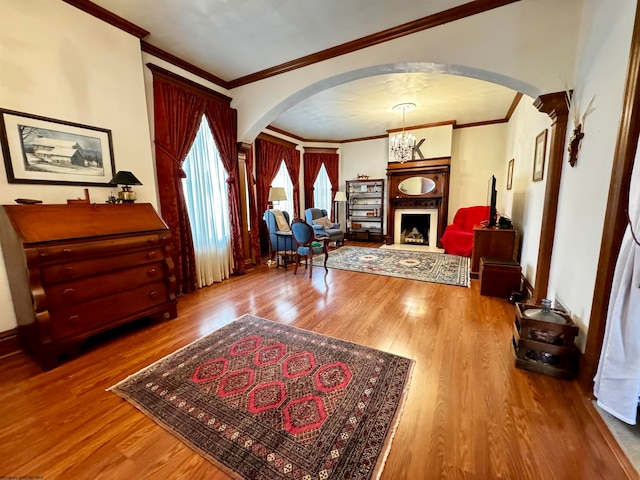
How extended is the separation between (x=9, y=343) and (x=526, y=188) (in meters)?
A: 5.79

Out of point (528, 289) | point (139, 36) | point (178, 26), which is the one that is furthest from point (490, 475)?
point (139, 36)

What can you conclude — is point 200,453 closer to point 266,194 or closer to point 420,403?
point 420,403

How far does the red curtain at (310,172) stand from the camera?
23.2 ft

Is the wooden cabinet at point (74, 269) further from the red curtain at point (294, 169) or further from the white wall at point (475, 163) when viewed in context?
the white wall at point (475, 163)

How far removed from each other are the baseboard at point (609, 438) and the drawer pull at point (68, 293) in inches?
133

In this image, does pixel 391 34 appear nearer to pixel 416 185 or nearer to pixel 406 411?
pixel 406 411

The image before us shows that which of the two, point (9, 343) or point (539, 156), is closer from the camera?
point (9, 343)

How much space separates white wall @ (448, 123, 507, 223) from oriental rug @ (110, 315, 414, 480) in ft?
17.9

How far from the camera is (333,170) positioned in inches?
288

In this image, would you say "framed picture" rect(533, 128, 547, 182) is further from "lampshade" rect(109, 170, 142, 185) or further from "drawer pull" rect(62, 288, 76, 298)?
"drawer pull" rect(62, 288, 76, 298)

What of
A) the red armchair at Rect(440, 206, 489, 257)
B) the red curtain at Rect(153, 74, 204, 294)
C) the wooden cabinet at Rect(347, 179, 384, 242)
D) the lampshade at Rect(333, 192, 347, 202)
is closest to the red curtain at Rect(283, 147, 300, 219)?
the lampshade at Rect(333, 192, 347, 202)

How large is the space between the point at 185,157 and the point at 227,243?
1.37 meters

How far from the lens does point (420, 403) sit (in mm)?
1492

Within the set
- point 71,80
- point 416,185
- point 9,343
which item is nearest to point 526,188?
point 416,185
